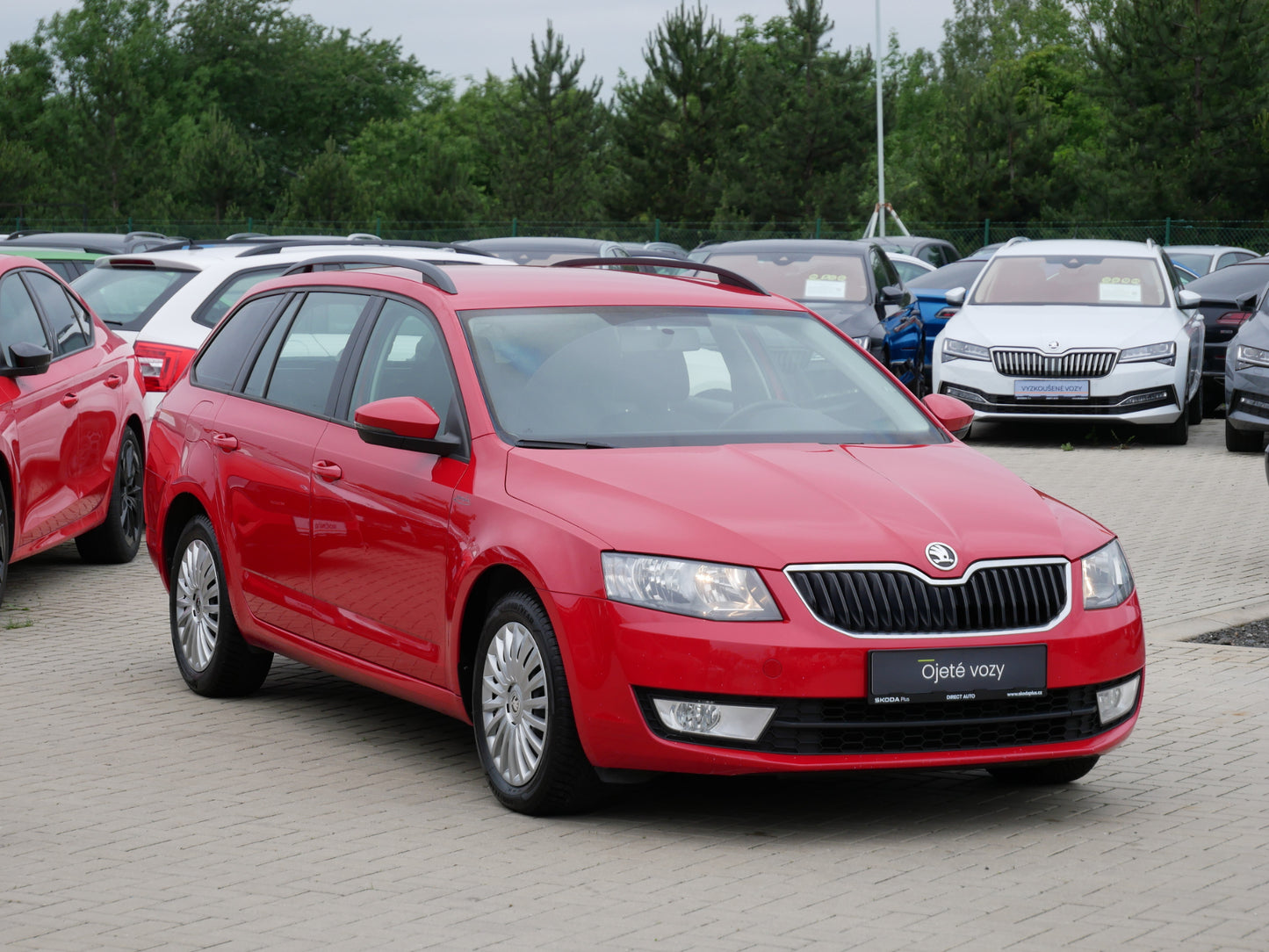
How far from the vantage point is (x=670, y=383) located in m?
6.25

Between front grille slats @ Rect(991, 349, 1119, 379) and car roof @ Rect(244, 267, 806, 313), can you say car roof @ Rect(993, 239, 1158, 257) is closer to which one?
front grille slats @ Rect(991, 349, 1119, 379)

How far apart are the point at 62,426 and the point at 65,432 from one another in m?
0.04

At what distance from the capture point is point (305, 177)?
4975 centimetres

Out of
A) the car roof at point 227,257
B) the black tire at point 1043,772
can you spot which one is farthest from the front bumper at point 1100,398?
the black tire at point 1043,772

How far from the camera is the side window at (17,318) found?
9570 millimetres

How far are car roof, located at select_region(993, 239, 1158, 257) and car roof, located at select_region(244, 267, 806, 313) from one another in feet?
39.5

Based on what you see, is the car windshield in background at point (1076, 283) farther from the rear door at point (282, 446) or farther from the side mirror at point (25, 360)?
the rear door at point (282, 446)

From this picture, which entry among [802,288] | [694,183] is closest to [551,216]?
[694,183]

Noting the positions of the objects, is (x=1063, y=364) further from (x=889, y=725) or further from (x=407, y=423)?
(x=889, y=725)

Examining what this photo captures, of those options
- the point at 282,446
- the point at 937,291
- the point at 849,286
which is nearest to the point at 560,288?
the point at 282,446

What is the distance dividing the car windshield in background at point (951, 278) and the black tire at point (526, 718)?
18.6 meters

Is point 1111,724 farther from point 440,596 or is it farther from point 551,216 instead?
point 551,216

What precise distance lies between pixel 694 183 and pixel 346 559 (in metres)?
46.1

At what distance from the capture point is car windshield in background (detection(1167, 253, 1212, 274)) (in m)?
26.8
